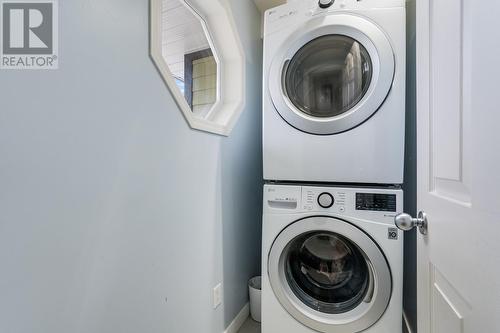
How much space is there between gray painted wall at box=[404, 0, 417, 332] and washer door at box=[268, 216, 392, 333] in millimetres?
340

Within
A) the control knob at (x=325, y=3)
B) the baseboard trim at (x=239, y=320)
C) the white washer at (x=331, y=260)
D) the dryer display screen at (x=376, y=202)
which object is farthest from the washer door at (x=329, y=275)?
the control knob at (x=325, y=3)

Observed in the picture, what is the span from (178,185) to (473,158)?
0.91 metres

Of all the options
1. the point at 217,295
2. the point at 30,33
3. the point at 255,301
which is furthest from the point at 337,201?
the point at 30,33

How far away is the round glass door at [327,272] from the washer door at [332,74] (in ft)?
1.92

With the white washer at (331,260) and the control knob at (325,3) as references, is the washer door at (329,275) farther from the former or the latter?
the control knob at (325,3)

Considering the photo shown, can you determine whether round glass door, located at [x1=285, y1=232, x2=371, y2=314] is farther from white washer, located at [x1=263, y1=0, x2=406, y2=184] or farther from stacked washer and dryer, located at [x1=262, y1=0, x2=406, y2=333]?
white washer, located at [x1=263, y1=0, x2=406, y2=184]

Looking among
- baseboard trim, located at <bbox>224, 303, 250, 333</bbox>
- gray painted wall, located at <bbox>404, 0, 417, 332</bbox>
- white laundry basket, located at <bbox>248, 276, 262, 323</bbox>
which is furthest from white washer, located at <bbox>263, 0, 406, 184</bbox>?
baseboard trim, located at <bbox>224, 303, 250, 333</bbox>

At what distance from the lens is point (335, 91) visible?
126cm

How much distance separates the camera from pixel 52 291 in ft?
1.97

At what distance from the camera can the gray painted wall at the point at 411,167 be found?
1301 mm

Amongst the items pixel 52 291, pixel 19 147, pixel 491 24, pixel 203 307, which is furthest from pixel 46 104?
pixel 203 307

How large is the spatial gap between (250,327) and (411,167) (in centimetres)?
135

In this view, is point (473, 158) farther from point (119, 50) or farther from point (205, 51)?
point (205, 51)

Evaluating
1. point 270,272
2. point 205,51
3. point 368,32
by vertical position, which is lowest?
point 270,272
